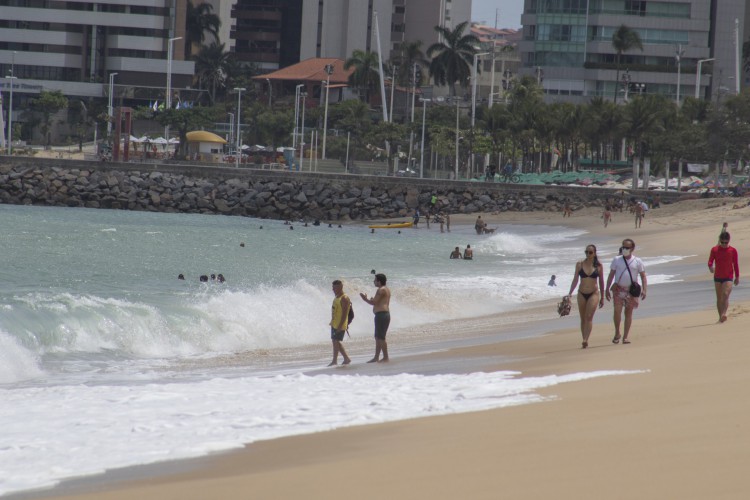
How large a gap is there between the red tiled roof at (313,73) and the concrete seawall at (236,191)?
49562 millimetres

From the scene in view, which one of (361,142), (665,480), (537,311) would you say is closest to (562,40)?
(361,142)

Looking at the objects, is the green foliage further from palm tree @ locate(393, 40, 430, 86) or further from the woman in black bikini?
the woman in black bikini

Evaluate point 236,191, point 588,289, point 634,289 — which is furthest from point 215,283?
point 236,191

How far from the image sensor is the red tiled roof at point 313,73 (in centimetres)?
12306

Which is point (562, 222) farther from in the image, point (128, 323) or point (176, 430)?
point (176, 430)

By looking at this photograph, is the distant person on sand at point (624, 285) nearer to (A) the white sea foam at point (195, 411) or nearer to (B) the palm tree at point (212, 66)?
(A) the white sea foam at point (195, 411)

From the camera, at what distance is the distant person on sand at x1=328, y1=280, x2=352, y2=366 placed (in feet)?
49.7

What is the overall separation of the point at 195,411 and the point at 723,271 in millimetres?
8264

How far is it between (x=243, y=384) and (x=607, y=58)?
10589cm

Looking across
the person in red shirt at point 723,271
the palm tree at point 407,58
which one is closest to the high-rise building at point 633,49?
the palm tree at point 407,58

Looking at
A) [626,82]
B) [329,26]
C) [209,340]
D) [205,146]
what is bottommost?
[209,340]

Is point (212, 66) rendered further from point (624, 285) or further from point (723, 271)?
point (624, 285)

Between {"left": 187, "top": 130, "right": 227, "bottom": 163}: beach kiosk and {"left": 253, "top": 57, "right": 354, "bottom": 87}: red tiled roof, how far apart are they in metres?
25.4

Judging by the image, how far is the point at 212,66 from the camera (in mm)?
135250
